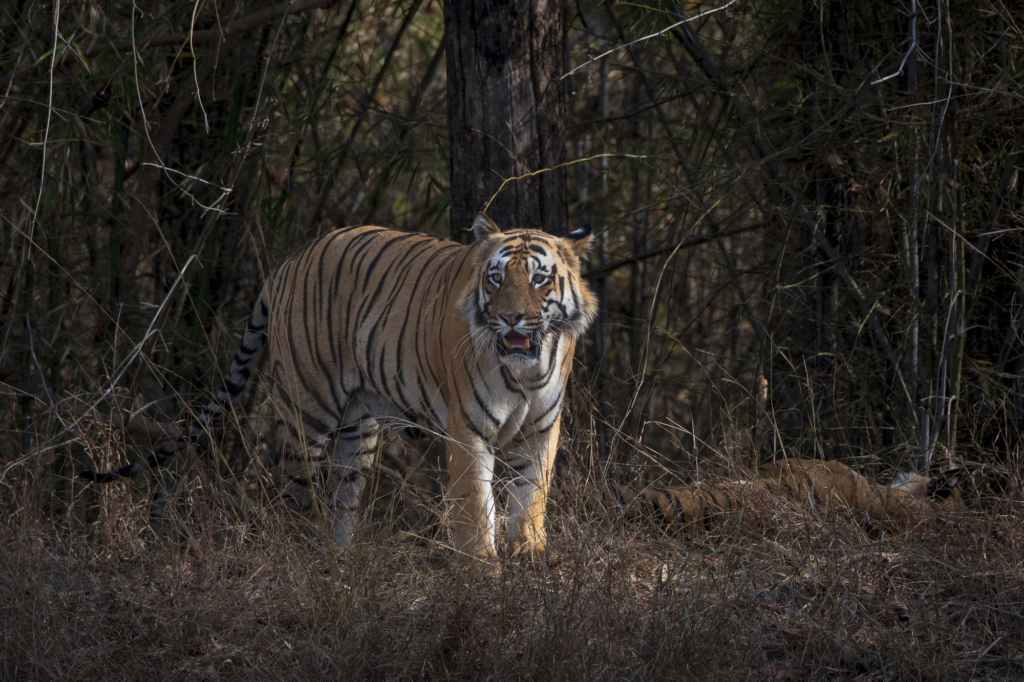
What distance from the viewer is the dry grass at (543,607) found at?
2.54 metres

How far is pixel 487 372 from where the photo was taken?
139 inches

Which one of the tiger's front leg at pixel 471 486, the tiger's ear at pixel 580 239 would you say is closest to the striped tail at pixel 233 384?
the tiger's front leg at pixel 471 486

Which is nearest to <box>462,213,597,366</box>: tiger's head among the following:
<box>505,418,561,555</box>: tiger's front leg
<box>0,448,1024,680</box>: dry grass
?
<box>505,418,561,555</box>: tiger's front leg

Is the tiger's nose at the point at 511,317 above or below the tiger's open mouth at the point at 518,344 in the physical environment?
above

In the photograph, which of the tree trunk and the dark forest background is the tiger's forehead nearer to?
the dark forest background

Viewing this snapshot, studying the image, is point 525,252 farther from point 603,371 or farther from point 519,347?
point 603,371

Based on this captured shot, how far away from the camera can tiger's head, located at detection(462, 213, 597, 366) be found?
336cm

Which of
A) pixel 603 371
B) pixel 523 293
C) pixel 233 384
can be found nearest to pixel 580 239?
pixel 523 293

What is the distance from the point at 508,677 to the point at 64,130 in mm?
3212

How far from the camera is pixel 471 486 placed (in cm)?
346

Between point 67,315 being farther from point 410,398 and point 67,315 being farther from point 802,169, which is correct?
point 802,169

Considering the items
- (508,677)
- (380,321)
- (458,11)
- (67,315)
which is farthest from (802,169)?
(67,315)

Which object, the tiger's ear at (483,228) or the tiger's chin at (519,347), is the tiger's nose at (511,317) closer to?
Answer: the tiger's chin at (519,347)

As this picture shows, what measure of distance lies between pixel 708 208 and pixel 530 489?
1.28 metres
